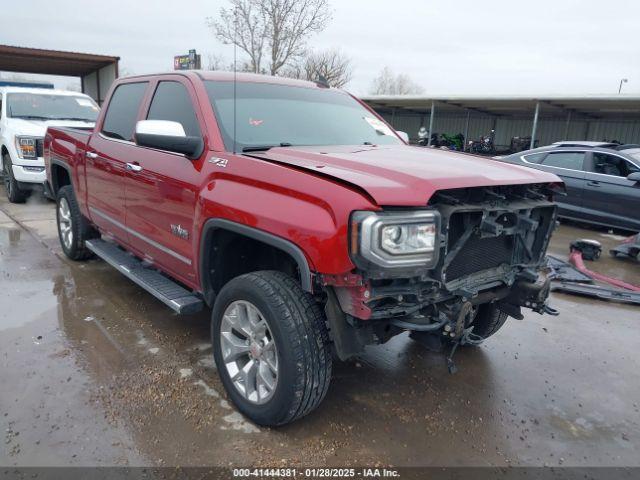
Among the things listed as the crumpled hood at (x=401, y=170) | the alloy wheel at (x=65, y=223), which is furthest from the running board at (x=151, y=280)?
the crumpled hood at (x=401, y=170)

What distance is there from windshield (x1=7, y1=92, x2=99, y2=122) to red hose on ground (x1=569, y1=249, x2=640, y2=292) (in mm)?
8627

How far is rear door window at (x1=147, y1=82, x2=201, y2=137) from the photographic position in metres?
3.45

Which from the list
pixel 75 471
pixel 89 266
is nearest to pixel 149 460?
pixel 75 471

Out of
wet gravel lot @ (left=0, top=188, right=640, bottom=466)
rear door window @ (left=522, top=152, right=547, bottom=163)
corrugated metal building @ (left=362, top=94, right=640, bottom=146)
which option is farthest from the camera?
corrugated metal building @ (left=362, top=94, right=640, bottom=146)

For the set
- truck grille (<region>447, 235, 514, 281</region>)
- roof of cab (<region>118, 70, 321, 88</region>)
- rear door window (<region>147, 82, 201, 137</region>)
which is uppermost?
roof of cab (<region>118, 70, 321, 88</region>)

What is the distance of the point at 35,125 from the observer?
29.3 feet

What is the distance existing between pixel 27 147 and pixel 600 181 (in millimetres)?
10068

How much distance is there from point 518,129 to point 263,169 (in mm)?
24555

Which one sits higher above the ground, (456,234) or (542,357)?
(456,234)

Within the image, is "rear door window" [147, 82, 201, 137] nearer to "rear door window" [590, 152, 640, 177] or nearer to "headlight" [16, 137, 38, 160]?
"headlight" [16, 137, 38, 160]

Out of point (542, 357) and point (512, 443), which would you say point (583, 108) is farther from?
point (512, 443)

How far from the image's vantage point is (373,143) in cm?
384

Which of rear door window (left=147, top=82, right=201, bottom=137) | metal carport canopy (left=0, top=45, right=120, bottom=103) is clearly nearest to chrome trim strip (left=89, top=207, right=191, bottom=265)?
rear door window (left=147, top=82, right=201, bottom=137)

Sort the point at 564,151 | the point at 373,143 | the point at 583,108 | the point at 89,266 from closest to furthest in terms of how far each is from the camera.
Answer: the point at 373,143 < the point at 89,266 < the point at 564,151 < the point at 583,108
